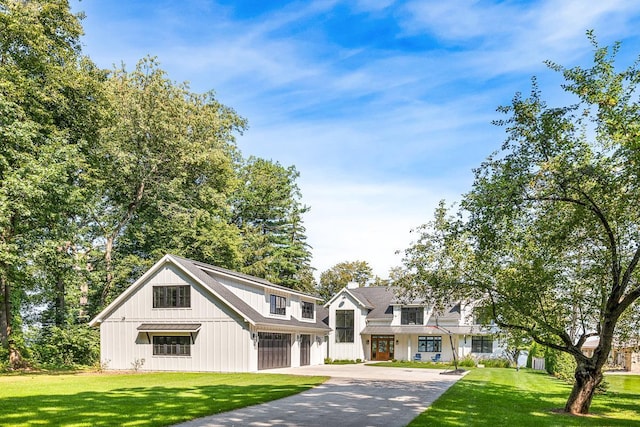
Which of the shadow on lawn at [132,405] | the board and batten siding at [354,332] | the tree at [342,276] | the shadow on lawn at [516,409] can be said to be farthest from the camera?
the tree at [342,276]

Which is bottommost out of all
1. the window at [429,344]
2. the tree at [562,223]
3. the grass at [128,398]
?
the window at [429,344]

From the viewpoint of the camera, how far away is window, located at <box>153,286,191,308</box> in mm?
29469

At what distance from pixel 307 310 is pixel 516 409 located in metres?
24.9

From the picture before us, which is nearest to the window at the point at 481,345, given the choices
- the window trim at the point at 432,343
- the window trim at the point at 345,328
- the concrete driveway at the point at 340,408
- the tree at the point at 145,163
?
the window trim at the point at 432,343

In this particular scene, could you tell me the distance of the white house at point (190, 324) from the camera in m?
28.4

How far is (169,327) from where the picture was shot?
95.2ft

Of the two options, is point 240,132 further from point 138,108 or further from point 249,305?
point 249,305

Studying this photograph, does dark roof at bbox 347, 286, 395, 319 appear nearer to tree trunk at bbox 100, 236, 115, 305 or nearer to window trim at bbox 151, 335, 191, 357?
window trim at bbox 151, 335, 191, 357

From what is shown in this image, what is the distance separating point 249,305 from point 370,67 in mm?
18932

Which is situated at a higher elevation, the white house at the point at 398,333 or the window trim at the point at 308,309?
the window trim at the point at 308,309

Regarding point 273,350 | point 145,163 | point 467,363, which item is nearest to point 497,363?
point 467,363

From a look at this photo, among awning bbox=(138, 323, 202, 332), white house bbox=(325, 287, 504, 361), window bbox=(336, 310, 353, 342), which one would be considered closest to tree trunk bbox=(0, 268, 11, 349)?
awning bbox=(138, 323, 202, 332)

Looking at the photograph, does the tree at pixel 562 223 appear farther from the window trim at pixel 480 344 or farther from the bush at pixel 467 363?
the window trim at pixel 480 344

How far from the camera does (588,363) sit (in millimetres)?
14516
